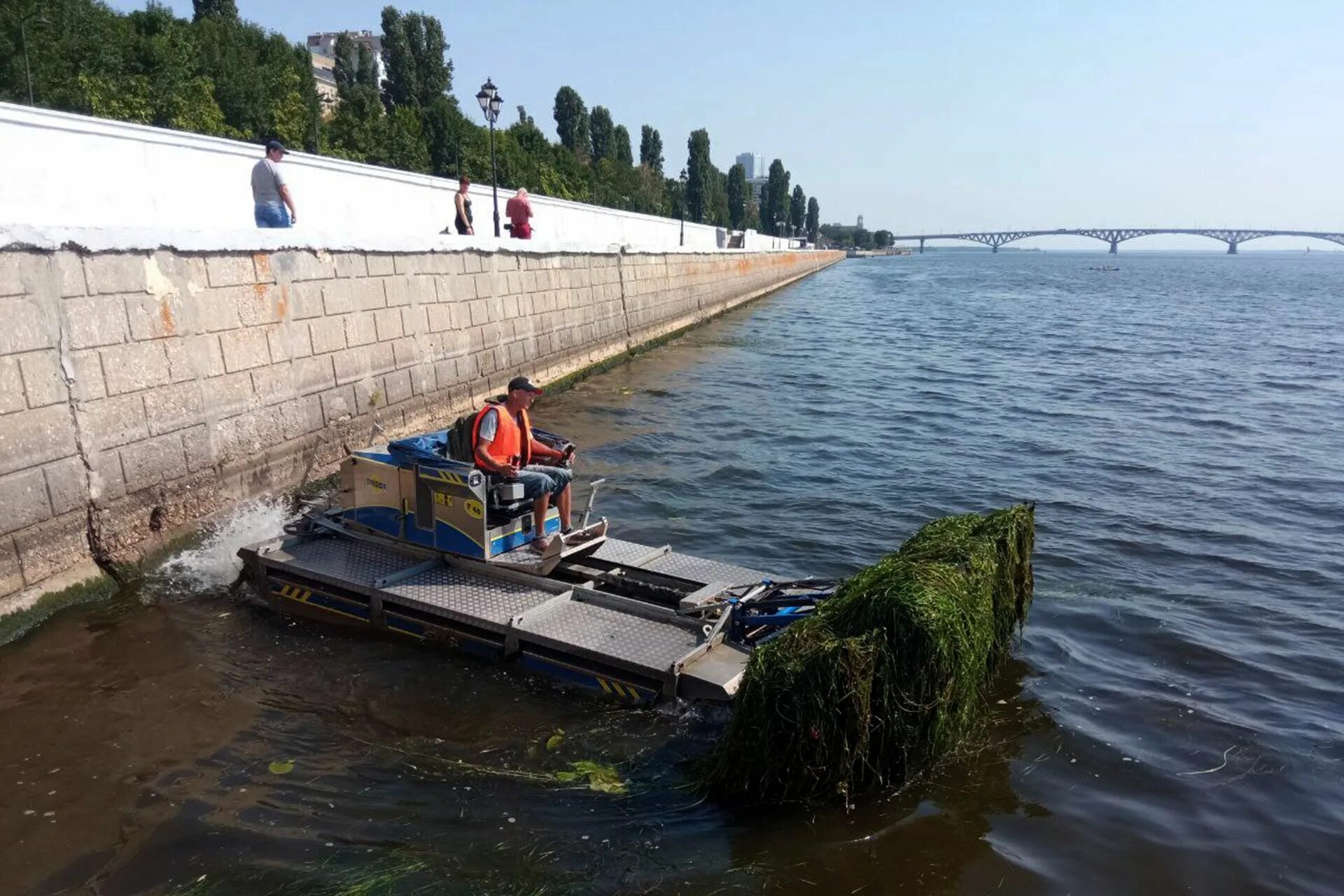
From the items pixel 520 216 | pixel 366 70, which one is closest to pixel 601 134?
pixel 366 70

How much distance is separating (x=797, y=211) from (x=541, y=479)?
15362 cm

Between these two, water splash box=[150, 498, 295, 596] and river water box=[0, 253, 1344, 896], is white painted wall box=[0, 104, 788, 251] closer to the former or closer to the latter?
water splash box=[150, 498, 295, 596]

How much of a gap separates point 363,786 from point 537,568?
2571 mm

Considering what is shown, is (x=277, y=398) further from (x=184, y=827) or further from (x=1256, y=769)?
(x=1256, y=769)

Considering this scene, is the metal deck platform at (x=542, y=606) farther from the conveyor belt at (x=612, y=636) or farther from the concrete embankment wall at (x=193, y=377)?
the concrete embankment wall at (x=193, y=377)

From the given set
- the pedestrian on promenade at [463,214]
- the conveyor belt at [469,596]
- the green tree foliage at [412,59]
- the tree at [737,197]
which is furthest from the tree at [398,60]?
the tree at [737,197]

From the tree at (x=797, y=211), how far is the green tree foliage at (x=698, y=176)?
187 feet

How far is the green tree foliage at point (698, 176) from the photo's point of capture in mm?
93562

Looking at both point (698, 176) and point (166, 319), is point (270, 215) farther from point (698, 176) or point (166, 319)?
point (698, 176)

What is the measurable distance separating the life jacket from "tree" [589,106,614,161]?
80.7 metres

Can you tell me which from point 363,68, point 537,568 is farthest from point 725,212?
point 537,568

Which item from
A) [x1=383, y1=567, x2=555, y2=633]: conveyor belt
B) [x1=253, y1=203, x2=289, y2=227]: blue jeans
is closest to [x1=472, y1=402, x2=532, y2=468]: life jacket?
[x1=383, y1=567, x2=555, y2=633]: conveyor belt

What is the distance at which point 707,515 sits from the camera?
39.7 feet

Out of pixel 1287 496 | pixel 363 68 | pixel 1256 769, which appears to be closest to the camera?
pixel 1256 769
